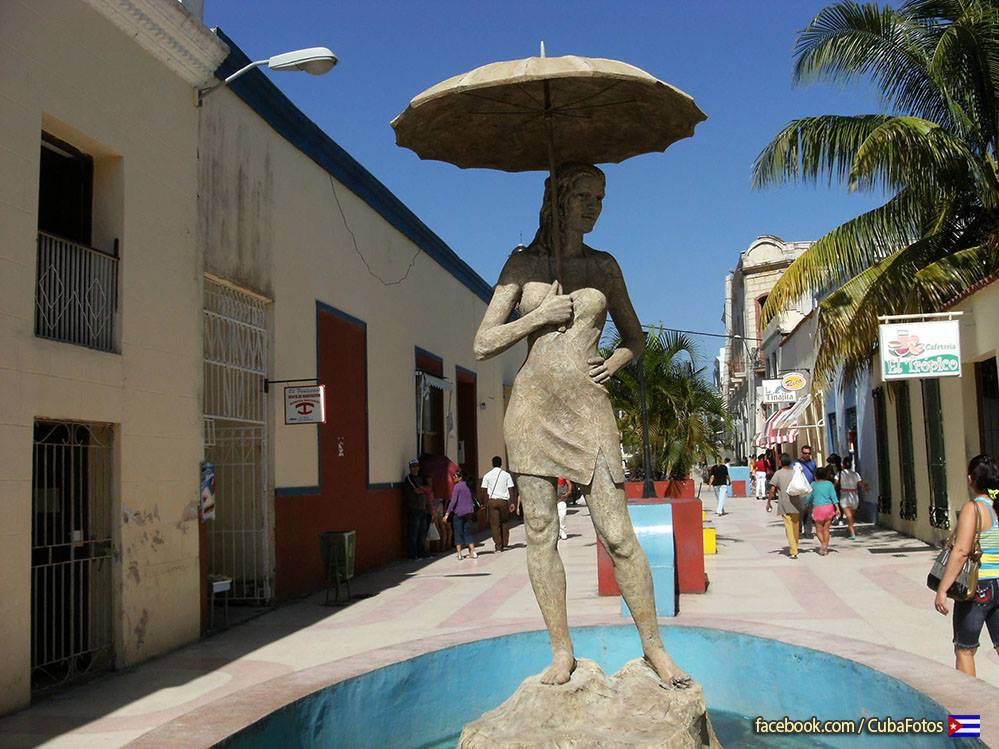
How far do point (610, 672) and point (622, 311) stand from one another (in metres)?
2.40

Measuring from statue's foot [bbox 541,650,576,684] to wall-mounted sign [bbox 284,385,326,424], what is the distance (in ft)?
24.0

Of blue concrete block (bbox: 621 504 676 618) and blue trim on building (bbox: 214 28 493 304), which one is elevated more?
blue trim on building (bbox: 214 28 493 304)

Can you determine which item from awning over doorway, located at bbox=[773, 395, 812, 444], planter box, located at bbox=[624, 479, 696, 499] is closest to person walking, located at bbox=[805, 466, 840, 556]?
planter box, located at bbox=[624, 479, 696, 499]

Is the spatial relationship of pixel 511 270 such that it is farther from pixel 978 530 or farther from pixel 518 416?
pixel 978 530

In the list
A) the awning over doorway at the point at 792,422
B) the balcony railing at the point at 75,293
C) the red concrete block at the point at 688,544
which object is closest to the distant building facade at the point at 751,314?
the awning over doorway at the point at 792,422

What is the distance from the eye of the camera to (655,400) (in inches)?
790

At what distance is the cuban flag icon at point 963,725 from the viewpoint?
3738 millimetres

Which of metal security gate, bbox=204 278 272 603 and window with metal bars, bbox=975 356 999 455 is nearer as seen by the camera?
metal security gate, bbox=204 278 272 603

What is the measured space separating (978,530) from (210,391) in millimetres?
7938

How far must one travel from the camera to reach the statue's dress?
443 cm

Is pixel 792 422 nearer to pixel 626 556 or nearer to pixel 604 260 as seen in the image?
pixel 604 260

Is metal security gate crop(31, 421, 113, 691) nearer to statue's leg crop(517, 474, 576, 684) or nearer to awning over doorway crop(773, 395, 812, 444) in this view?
statue's leg crop(517, 474, 576, 684)

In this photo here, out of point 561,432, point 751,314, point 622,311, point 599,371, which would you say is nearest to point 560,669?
point 561,432

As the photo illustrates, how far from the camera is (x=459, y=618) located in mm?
9867
